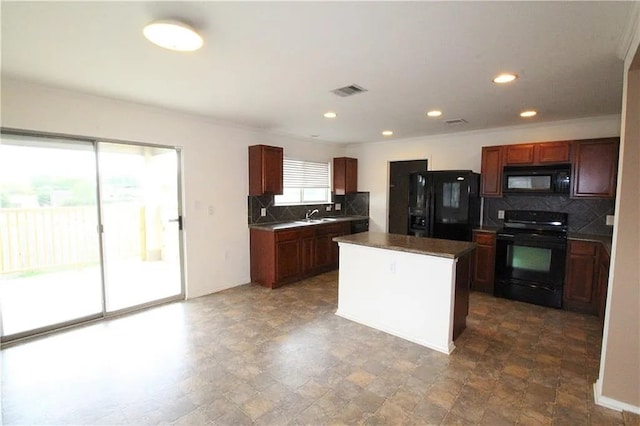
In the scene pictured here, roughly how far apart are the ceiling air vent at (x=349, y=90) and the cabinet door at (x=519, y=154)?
2630mm

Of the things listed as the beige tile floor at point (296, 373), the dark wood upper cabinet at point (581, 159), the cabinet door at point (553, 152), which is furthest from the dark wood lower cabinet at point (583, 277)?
the cabinet door at point (553, 152)

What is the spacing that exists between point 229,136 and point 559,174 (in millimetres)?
4532

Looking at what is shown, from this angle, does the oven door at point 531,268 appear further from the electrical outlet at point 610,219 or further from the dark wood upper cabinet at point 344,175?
the dark wood upper cabinet at point 344,175

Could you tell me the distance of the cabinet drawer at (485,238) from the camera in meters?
4.19

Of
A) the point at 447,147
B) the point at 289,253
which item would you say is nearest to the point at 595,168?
the point at 447,147

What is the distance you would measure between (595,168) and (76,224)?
6.12 m

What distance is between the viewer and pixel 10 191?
2.92m

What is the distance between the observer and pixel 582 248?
11.8ft

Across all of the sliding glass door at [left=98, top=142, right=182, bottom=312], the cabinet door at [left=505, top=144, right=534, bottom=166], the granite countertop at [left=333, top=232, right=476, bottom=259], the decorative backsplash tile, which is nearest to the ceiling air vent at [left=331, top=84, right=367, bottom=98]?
the granite countertop at [left=333, top=232, right=476, bottom=259]

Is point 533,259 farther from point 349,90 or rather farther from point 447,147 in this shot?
point 349,90

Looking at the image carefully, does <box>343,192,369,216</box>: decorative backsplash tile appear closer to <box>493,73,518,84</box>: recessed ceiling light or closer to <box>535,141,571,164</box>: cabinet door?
<box>535,141,571,164</box>: cabinet door

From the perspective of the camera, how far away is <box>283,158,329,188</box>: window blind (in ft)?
18.0

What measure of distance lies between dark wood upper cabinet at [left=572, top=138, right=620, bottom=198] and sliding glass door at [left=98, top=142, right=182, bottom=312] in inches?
203

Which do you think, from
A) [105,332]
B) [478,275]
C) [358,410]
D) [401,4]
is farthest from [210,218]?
[478,275]
